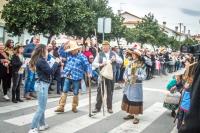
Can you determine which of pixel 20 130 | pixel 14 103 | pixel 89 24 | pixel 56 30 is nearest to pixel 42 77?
pixel 20 130

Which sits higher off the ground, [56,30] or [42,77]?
[56,30]

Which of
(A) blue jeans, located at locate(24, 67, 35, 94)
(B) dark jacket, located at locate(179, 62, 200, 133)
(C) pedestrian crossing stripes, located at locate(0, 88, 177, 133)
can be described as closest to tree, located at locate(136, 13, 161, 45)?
(A) blue jeans, located at locate(24, 67, 35, 94)

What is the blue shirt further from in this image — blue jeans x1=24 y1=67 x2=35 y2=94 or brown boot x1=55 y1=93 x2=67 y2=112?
blue jeans x1=24 y1=67 x2=35 y2=94

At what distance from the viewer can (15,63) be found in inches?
412

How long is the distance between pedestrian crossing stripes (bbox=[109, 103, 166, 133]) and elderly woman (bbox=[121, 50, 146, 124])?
232mm

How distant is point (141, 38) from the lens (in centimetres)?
4691

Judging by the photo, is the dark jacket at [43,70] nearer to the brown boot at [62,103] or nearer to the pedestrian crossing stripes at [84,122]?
the pedestrian crossing stripes at [84,122]

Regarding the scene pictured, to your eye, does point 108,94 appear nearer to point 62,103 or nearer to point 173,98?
point 62,103

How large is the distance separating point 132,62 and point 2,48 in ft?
13.1

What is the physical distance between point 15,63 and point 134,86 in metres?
3.71

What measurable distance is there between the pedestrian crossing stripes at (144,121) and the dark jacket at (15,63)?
3.77 meters

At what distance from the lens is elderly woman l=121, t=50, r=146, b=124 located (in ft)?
29.0

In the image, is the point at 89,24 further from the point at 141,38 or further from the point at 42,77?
the point at 141,38

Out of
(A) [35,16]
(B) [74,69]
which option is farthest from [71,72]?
(A) [35,16]
